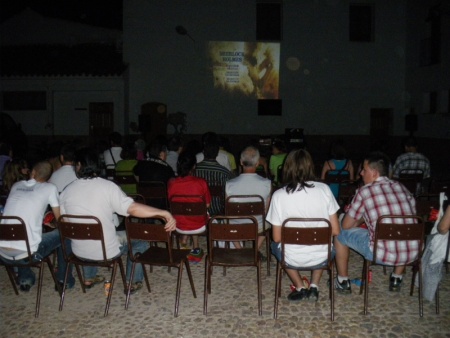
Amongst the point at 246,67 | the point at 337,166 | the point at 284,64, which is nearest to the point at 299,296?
the point at 337,166

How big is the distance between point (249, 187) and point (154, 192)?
1356mm

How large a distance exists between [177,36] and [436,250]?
49.5ft

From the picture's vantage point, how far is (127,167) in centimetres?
680

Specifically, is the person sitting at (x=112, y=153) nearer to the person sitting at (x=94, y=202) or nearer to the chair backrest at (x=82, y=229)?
the person sitting at (x=94, y=202)

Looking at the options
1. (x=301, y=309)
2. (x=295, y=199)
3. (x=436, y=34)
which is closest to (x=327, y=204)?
(x=295, y=199)

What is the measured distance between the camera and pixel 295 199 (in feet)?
12.5

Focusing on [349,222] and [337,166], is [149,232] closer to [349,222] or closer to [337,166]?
[349,222]

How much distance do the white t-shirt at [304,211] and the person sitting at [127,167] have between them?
3.21 metres

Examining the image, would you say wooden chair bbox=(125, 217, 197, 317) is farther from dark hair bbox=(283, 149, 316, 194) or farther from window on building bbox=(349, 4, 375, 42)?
window on building bbox=(349, 4, 375, 42)

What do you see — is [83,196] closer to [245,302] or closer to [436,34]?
[245,302]

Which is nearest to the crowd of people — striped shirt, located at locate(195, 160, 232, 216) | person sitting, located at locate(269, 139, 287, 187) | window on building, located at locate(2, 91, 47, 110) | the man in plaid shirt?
the man in plaid shirt

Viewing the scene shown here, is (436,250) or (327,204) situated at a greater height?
(327,204)

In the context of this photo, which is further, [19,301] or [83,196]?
[19,301]

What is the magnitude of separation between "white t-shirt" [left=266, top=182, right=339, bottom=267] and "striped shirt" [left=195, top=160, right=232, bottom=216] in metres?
1.75
